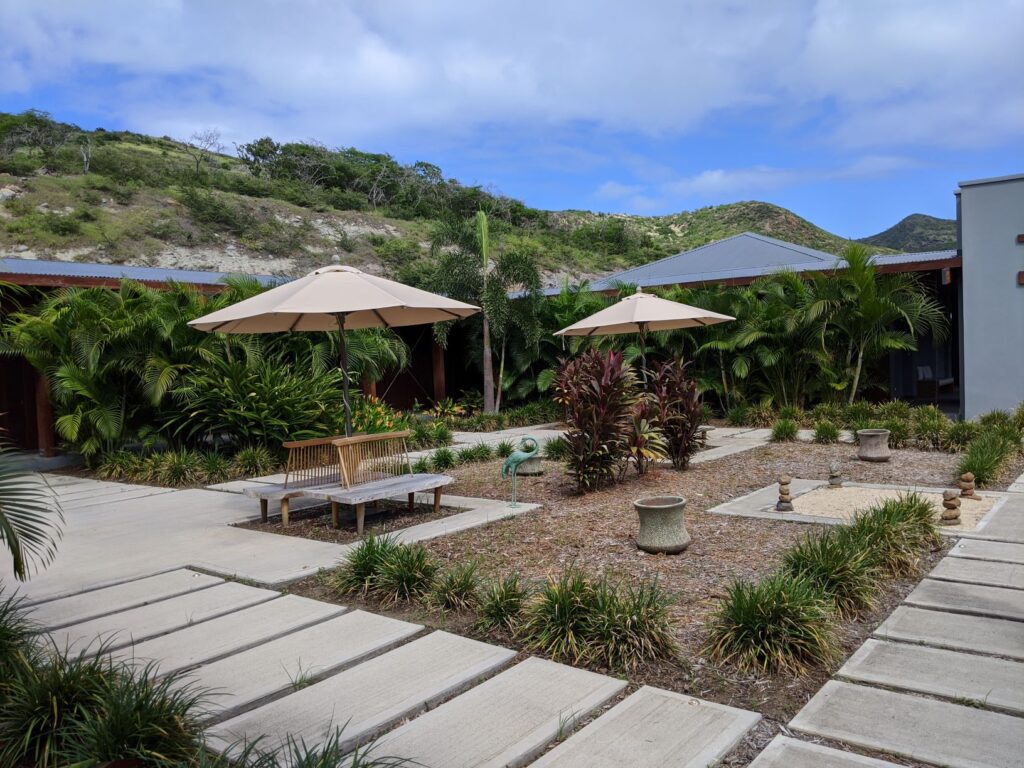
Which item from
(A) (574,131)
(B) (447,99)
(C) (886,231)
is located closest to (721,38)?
(B) (447,99)

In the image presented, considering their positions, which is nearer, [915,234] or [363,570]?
[363,570]

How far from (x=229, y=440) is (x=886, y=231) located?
2112 inches

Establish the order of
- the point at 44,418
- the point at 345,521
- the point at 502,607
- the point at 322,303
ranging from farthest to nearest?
the point at 44,418 → the point at 345,521 → the point at 322,303 → the point at 502,607

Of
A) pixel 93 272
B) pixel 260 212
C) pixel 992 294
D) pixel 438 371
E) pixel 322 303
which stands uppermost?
pixel 260 212

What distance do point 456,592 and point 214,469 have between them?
6060mm

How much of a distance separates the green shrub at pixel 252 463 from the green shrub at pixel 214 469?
0.47 feet

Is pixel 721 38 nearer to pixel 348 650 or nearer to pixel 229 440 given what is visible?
pixel 229 440

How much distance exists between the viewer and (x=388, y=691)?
3.12 meters

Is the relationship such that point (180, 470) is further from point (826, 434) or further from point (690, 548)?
point (826, 434)

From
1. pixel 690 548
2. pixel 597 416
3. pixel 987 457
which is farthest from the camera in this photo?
pixel 987 457

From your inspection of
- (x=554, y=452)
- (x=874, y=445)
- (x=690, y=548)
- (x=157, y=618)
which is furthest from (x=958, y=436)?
(x=157, y=618)

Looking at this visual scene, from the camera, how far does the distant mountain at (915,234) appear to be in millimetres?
45378

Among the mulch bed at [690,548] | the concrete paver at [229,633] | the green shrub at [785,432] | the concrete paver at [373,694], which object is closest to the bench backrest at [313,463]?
the mulch bed at [690,548]

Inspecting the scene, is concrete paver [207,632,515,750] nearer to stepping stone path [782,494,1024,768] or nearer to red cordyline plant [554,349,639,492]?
→ stepping stone path [782,494,1024,768]
